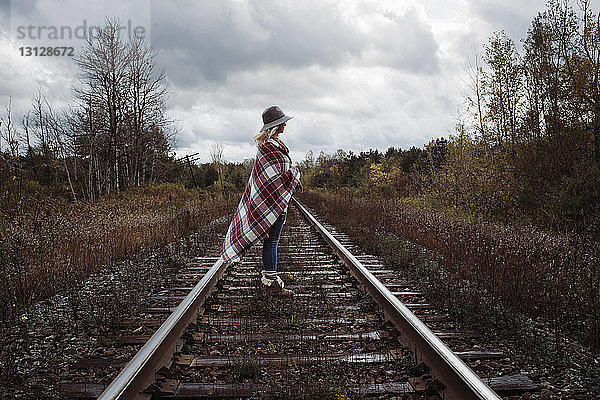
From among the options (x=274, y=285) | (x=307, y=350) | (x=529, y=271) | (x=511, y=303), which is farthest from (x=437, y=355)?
(x=529, y=271)

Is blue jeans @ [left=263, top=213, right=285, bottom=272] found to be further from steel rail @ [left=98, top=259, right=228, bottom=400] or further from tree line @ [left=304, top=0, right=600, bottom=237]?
tree line @ [left=304, top=0, right=600, bottom=237]

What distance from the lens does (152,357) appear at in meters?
3.01

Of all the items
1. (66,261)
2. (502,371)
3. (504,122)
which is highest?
(504,122)

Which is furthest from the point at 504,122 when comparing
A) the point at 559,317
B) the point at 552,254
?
the point at 559,317

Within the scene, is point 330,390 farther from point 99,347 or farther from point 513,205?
point 513,205

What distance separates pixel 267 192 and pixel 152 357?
2.40 meters

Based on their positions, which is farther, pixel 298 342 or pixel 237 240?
pixel 237 240

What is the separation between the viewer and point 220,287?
562cm

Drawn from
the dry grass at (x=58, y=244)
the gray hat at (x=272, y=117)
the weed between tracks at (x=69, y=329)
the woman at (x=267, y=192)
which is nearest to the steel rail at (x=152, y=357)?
the weed between tracks at (x=69, y=329)

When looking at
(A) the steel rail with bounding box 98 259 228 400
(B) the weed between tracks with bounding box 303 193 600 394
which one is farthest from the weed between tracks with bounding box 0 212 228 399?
(B) the weed between tracks with bounding box 303 193 600 394

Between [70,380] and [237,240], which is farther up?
[237,240]

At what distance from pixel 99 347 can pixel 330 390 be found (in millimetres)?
A: 2026

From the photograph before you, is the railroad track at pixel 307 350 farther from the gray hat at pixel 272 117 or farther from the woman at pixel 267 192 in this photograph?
the gray hat at pixel 272 117

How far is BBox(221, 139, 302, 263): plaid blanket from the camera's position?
16.5ft
